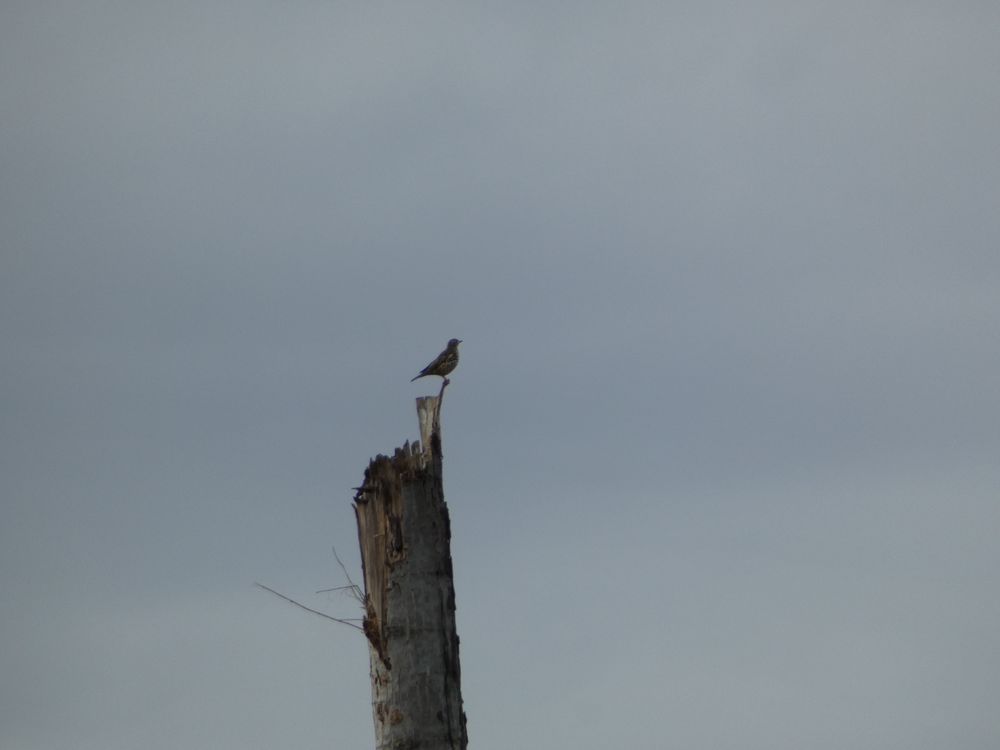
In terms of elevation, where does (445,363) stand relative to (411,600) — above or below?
above

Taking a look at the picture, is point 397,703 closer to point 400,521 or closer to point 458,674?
point 458,674

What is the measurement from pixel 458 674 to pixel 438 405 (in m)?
2.08

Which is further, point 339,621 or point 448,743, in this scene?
point 339,621

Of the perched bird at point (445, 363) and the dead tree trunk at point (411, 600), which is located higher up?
the perched bird at point (445, 363)

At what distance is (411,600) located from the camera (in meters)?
9.27

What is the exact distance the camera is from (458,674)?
9.19 metres

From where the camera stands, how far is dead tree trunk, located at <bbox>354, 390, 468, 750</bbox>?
9039mm

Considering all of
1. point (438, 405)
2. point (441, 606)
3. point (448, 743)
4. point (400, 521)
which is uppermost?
point (438, 405)

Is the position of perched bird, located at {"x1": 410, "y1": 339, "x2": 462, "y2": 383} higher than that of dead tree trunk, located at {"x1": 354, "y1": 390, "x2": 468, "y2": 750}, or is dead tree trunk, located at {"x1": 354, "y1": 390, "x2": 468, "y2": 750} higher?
perched bird, located at {"x1": 410, "y1": 339, "x2": 462, "y2": 383}

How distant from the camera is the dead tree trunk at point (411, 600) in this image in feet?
29.7

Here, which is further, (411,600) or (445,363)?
(445,363)

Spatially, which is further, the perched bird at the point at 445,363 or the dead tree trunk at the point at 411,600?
→ the perched bird at the point at 445,363

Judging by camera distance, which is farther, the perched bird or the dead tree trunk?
the perched bird

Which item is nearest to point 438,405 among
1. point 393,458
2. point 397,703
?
point 393,458
